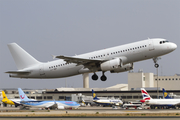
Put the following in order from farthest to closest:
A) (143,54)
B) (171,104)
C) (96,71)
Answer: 1. (171,104)
2. (96,71)
3. (143,54)

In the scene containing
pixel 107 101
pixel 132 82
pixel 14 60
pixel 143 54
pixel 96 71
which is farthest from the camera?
pixel 132 82

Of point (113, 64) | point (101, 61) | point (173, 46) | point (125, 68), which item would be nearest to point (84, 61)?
point (101, 61)

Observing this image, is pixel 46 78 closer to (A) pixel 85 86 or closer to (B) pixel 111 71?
(B) pixel 111 71

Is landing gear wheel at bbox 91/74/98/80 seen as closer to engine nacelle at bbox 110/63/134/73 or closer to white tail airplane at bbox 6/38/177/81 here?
white tail airplane at bbox 6/38/177/81

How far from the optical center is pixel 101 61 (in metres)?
54.1

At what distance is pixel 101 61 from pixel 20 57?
19.3 metres

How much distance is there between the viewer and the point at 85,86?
195m

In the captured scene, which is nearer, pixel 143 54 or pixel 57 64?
pixel 143 54

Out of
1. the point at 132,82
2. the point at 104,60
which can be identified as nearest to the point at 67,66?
the point at 104,60

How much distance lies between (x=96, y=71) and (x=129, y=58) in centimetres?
721

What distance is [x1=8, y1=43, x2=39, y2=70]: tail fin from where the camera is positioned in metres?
62.6

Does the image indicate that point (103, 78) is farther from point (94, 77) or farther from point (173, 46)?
point (173, 46)

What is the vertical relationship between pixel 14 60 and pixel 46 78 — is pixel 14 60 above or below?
above

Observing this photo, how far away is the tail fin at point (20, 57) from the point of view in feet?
205
